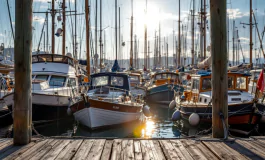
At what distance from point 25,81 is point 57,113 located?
10.5m

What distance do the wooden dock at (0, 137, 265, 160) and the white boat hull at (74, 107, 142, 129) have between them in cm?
768

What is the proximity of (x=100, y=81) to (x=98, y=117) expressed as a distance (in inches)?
151

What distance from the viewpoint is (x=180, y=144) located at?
5.42m

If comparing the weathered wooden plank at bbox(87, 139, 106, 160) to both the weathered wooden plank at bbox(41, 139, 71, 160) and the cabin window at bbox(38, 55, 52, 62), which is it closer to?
the weathered wooden plank at bbox(41, 139, 71, 160)

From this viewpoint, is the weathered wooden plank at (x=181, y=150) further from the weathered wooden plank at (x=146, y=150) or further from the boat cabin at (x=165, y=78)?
the boat cabin at (x=165, y=78)

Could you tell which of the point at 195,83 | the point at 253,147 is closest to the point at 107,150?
the point at 253,147

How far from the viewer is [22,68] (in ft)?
17.2

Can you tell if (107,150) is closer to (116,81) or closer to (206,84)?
(206,84)

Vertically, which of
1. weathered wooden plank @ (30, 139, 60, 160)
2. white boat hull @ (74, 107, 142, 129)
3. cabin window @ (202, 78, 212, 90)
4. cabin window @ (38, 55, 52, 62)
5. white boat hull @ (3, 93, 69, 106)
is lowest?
white boat hull @ (74, 107, 142, 129)

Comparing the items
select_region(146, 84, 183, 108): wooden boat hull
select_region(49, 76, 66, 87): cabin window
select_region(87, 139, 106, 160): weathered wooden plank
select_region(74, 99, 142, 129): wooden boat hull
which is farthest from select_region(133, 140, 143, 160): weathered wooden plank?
select_region(146, 84, 183, 108): wooden boat hull

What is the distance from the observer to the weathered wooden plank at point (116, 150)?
4.66 metres

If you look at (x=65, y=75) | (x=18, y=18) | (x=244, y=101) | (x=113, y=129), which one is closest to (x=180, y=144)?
(x=18, y=18)

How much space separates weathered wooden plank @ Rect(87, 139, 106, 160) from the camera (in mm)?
4640

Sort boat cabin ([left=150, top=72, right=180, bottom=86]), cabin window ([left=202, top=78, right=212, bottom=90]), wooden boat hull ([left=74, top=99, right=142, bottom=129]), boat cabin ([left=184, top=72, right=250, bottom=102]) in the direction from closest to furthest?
wooden boat hull ([left=74, top=99, right=142, bottom=129]) < boat cabin ([left=184, top=72, right=250, bottom=102]) < cabin window ([left=202, top=78, right=212, bottom=90]) < boat cabin ([left=150, top=72, right=180, bottom=86])
